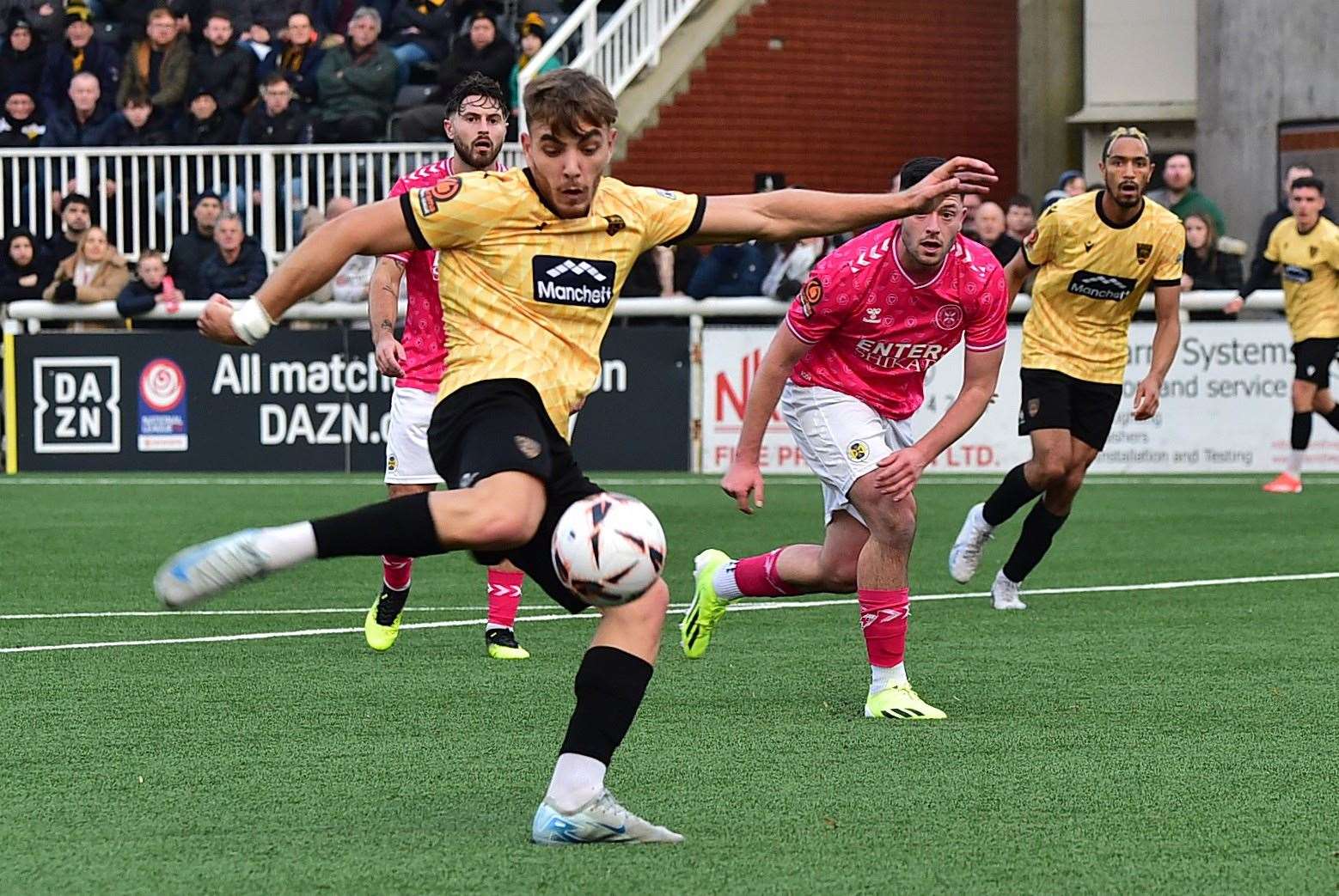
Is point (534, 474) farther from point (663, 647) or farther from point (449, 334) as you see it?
point (663, 647)

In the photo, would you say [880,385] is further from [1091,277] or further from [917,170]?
[1091,277]

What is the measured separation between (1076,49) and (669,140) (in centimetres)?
602

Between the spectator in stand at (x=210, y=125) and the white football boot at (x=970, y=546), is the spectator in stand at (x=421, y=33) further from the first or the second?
the white football boot at (x=970, y=546)

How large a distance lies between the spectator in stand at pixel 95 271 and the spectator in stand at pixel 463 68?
3137 millimetres

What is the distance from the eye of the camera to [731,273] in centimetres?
1992

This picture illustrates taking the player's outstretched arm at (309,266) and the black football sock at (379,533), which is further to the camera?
the player's outstretched arm at (309,266)

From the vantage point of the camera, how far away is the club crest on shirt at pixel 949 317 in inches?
316

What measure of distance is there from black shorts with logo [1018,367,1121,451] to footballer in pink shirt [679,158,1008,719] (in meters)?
2.91

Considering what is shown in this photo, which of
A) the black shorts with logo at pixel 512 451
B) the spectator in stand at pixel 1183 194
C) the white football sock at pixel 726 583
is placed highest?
the spectator in stand at pixel 1183 194

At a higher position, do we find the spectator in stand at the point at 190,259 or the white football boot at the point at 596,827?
the spectator in stand at the point at 190,259

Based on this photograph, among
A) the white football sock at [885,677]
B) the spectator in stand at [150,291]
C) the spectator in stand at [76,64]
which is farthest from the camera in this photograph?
the spectator in stand at [76,64]

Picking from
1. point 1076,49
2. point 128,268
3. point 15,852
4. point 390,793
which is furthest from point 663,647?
point 1076,49

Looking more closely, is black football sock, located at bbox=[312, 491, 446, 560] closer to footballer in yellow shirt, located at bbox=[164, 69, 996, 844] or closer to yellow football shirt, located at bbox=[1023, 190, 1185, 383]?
footballer in yellow shirt, located at bbox=[164, 69, 996, 844]

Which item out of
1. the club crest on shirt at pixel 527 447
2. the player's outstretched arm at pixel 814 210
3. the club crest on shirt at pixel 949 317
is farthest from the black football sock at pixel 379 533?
the club crest on shirt at pixel 949 317
